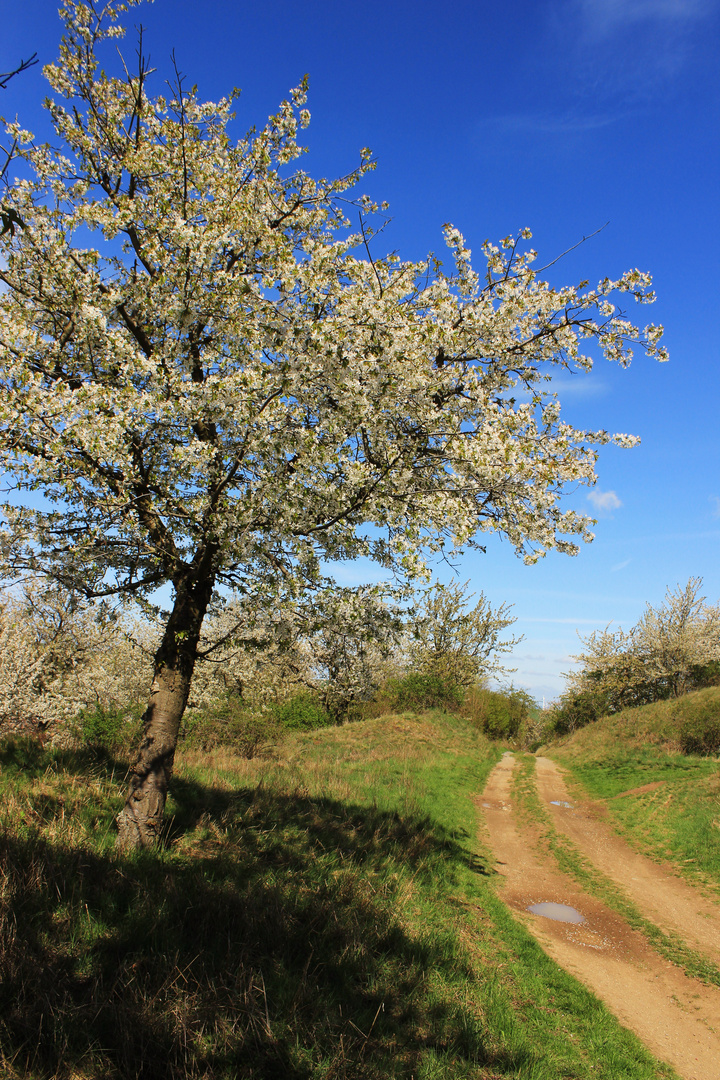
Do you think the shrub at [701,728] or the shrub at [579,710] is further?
the shrub at [579,710]

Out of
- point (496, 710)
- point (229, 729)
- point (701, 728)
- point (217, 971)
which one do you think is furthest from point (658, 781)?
point (496, 710)

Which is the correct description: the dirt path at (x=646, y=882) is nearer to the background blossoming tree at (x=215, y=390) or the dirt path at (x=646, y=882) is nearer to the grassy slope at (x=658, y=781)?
the grassy slope at (x=658, y=781)

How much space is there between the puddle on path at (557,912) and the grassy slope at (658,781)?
3482 millimetres

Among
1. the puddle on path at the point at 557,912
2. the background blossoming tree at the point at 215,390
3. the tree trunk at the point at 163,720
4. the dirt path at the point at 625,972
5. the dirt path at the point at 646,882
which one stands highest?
the background blossoming tree at the point at 215,390

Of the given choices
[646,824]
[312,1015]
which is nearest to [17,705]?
[312,1015]

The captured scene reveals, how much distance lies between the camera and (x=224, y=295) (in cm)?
738

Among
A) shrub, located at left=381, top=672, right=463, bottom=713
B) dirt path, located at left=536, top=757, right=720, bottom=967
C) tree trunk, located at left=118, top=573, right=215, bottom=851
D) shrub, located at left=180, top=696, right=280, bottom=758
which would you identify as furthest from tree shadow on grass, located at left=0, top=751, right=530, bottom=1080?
shrub, located at left=381, top=672, right=463, bottom=713

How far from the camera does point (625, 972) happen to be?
7.31 m

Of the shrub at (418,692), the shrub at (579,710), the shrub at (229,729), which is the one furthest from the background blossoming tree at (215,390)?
the shrub at (579,710)

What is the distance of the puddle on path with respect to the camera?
8.94 meters

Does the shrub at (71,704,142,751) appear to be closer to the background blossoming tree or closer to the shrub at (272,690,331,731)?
the background blossoming tree

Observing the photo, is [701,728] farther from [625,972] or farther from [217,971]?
[217,971]

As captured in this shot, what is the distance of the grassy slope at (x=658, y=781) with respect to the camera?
12.3m

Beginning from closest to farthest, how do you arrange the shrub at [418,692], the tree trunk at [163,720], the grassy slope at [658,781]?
the tree trunk at [163,720] < the grassy slope at [658,781] < the shrub at [418,692]
